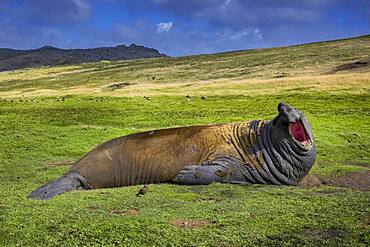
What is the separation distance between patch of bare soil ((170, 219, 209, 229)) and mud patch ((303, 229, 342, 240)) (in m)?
1.79

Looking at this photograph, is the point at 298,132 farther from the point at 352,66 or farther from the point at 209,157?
the point at 352,66

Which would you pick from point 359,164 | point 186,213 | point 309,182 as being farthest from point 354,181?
point 186,213

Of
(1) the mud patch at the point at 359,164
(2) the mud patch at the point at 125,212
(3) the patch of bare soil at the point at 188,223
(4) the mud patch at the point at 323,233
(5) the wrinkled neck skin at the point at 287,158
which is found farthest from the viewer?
(1) the mud patch at the point at 359,164

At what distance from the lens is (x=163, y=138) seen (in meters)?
14.1

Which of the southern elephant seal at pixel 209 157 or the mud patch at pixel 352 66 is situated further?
the mud patch at pixel 352 66

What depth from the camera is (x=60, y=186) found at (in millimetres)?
12562

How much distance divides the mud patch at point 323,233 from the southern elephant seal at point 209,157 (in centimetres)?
459

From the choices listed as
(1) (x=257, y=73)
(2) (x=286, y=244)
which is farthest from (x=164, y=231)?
(1) (x=257, y=73)

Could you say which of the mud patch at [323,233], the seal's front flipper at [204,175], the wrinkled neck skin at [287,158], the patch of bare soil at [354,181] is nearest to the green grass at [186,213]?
the mud patch at [323,233]

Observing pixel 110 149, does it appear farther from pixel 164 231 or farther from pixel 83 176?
pixel 164 231

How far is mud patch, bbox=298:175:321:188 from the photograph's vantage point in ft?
44.1

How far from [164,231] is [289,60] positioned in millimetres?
100753

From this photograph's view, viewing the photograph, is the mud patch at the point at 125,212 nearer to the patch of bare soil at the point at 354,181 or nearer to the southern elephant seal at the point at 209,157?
the southern elephant seal at the point at 209,157

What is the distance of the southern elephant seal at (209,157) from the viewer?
1325 cm
